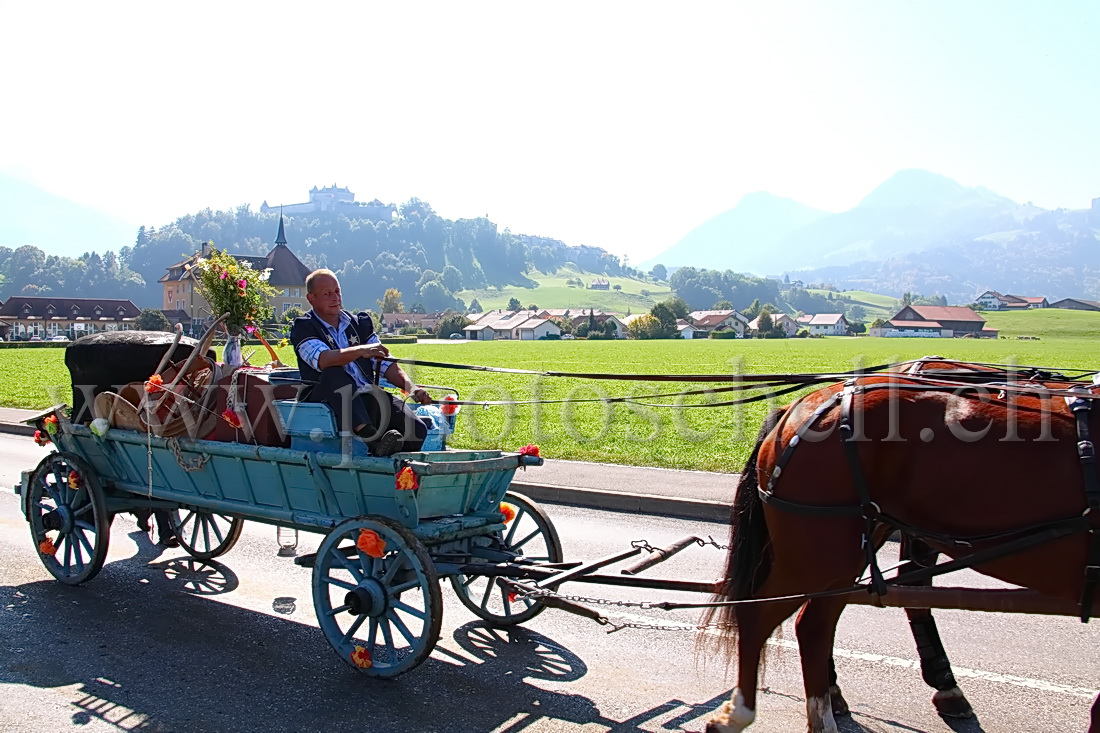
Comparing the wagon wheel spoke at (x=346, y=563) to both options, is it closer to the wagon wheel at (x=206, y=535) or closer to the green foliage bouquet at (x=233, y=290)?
the green foliage bouquet at (x=233, y=290)

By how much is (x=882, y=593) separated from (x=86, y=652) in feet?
14.8

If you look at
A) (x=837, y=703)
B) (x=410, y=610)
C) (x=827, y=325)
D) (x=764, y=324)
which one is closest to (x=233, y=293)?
(x=410, y=610)

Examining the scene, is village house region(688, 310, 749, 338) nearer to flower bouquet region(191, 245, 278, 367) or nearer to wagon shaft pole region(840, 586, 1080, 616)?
flower bouquet region(191, 245, 278, 367)

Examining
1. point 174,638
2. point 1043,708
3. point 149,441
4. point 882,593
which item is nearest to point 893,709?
point 1043,708

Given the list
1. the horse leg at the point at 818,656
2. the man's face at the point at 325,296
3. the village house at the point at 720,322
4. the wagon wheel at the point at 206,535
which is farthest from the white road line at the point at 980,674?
the village house at the point at 720,322

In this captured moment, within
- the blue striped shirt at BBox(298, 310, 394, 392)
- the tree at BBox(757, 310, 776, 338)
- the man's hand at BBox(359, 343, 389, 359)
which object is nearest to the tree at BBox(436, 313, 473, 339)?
the tree at BBox(757, 310, 776, 338)

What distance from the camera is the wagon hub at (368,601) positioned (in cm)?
489

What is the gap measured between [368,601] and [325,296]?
2.02 metres

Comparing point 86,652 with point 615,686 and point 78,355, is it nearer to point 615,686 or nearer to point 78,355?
point 78,355

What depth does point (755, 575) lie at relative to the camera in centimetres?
417

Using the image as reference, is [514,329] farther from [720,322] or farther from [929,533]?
[929,533]

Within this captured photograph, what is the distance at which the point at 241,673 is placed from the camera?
194 inches

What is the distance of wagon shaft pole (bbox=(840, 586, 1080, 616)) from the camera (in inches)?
140

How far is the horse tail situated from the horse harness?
0.54ft
